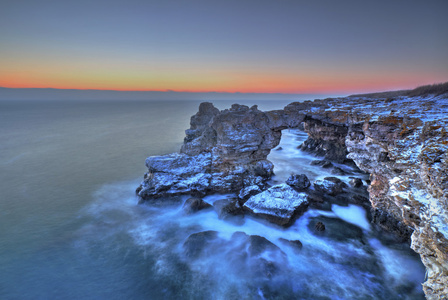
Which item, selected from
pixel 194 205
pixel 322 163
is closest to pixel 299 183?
pixel 322 163

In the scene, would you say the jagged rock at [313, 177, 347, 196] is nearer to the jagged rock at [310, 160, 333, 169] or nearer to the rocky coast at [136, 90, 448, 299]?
the rocky coast at [136, 90, 448, 299]

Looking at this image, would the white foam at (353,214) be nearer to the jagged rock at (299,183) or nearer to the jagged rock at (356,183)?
the jagged rock at (299,183)

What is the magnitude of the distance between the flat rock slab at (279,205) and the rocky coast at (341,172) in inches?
2.5

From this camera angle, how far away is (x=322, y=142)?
987 inches

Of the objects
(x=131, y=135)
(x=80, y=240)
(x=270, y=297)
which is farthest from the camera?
(x=131, y=135)

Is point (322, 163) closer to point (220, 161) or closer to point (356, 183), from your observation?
point (356, 183)

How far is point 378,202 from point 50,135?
181 ft

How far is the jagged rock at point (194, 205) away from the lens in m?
14.7

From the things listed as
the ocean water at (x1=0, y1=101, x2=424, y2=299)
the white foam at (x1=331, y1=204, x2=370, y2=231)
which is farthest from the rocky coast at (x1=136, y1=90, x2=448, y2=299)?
the ocean water at (x1=0, y1=101, x2=424, y2=299)

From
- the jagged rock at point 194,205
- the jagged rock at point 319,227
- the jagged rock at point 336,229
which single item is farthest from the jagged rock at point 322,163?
the jagged rock at point 194,205

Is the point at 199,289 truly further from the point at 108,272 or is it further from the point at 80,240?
the point at 80,240

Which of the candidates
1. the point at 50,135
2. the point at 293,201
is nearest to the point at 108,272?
the point at 293,201

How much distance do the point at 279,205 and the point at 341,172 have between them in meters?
10.0

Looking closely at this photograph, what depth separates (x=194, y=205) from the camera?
48.5ft
